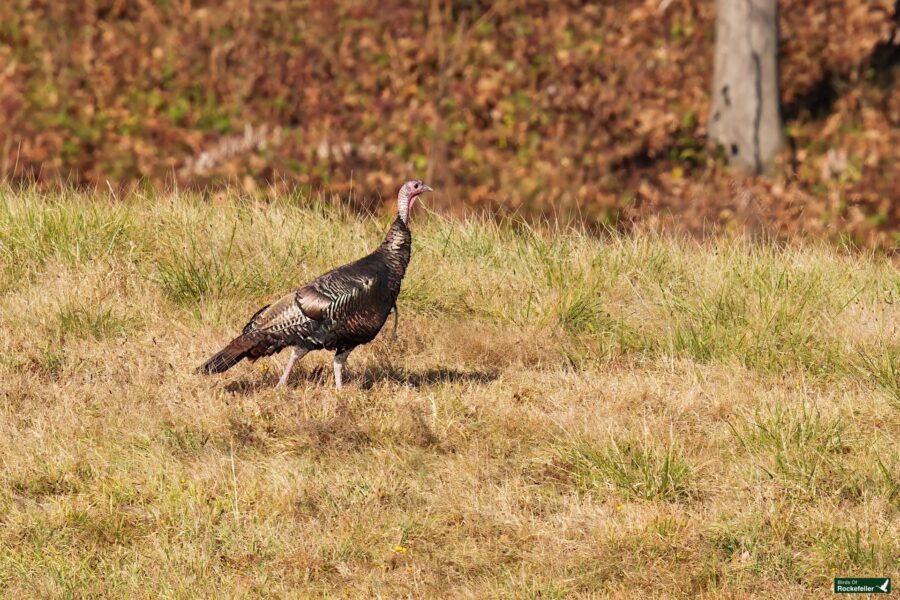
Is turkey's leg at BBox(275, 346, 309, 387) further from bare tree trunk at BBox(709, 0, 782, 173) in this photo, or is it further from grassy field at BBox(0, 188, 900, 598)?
bare tree trunk at BBox(709, 0, 782, 173)

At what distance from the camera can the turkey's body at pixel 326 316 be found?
7270mm

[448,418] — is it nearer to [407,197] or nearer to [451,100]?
[407,197]

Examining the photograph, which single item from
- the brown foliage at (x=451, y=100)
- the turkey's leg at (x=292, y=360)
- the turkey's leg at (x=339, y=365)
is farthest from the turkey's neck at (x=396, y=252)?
the brown foliage at (x=451, y=100)

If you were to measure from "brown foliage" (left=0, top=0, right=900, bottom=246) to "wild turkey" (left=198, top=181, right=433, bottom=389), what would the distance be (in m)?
7.77

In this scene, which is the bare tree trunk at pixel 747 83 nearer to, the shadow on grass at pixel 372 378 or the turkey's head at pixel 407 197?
the shadow on grass at pixel 372 378

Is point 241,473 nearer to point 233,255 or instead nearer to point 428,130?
point 233,255

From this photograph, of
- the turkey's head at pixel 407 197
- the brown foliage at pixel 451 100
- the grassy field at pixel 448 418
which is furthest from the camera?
the brown foliage at pixel 451 100

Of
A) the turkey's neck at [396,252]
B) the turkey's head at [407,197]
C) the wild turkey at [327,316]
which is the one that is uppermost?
the turkey's head at [407,197]

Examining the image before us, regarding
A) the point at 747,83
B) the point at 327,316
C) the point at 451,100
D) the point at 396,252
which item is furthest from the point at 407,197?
the point at 451,100

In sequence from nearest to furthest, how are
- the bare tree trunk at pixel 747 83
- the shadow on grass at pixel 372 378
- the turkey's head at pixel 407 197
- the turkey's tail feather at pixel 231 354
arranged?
the turkey's tail feather at pixel 231 354 < the turkey's head at pixel 407 197 < the shadow on grass at pixel 372 378 < the bare tree trunk at pixel 747 83

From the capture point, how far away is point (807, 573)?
5.93 m

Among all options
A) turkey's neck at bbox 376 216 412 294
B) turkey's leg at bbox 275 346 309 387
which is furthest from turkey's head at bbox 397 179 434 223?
turkey's leg at bbox 275 346 309 387

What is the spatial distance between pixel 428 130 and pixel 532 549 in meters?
11.2

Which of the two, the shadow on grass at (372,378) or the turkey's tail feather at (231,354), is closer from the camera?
the turkey's tail feather at (231,354)
